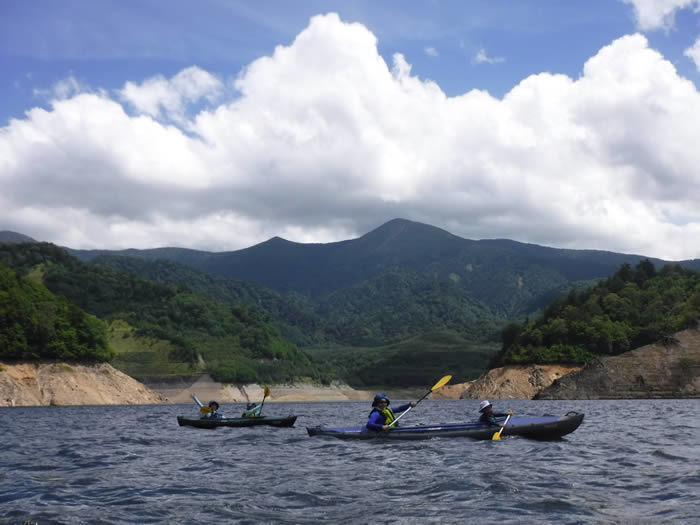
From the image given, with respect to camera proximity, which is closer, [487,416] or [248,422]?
[487,416]

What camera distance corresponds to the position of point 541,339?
186875 mm

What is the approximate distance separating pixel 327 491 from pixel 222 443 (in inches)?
866

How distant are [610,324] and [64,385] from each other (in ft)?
443

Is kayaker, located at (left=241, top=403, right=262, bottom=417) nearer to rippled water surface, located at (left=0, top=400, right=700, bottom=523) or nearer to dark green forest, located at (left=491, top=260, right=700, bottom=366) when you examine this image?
rippled water surface, located at (left=0, top=400, right=700, bottom=523)

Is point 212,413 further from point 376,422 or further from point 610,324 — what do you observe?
point 610,324

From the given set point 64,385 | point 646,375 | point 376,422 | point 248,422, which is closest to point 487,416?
point 376,422

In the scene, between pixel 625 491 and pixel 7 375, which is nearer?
pixel 625 491

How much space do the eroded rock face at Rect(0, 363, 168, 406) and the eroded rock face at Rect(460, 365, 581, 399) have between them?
301ft

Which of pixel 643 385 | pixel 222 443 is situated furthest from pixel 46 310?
pixel 643 385

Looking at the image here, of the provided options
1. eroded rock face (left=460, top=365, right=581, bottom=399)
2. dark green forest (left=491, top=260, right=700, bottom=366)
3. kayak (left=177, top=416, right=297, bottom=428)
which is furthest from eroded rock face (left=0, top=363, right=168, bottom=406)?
A: dark green forest (left=491, top=260, right=700, bottom=366)

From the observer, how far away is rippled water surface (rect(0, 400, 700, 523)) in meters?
19.4

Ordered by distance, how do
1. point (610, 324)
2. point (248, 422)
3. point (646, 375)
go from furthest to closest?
1. point (610, 324)
2. point (646, 375)
3. point (248, 422)

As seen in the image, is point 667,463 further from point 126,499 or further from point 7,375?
point 7,375

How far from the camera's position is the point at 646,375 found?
138 m
